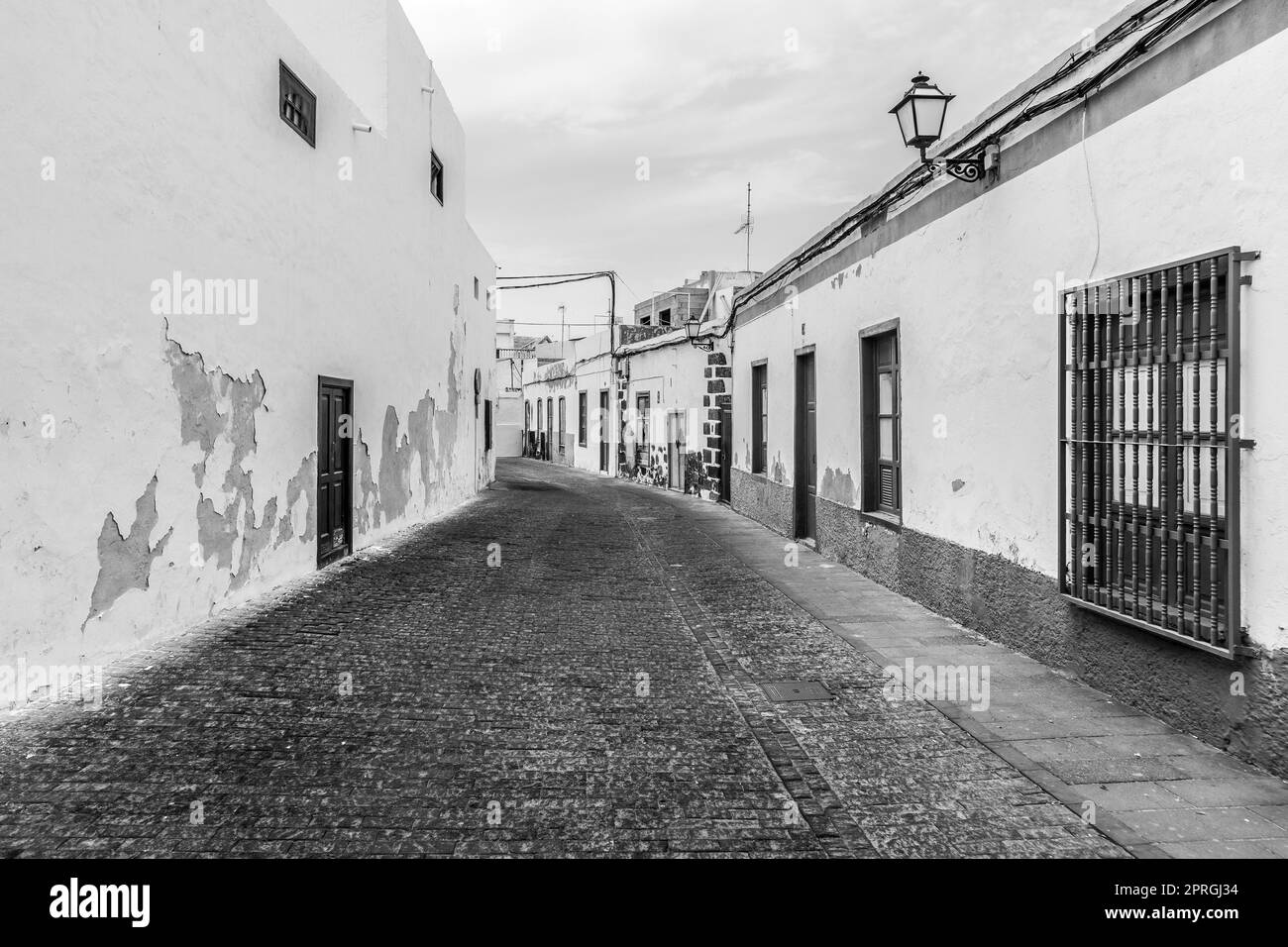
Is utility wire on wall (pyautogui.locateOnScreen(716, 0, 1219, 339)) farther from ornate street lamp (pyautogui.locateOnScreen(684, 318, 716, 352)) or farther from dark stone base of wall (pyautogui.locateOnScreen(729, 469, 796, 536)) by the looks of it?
ornate street lamp (pyautogui.locateOnScreen(684, 318, 716, 352))

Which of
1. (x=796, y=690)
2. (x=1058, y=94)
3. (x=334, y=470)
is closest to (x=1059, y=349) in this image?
(x=1058, y=94)

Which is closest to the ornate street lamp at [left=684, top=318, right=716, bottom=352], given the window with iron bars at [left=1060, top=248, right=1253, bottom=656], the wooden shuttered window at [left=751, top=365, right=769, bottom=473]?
the wooden shuttered window at [left=751, top=365, right=769, bottom=473]

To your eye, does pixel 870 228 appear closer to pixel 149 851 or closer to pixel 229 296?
pixel 229 296

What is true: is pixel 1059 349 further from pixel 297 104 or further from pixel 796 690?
pixel 297 104

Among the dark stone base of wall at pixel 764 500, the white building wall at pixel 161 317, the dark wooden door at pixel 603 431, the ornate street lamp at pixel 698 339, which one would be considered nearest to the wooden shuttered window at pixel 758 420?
the dark stone base of wall at pixel 764 500

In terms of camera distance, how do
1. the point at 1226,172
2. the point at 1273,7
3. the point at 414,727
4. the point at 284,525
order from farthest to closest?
the point at 284,525, the point at 414,727, the point at 1226,172, the point at 1273,7

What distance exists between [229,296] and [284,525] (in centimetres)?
209

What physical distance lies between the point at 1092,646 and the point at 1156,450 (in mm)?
1232

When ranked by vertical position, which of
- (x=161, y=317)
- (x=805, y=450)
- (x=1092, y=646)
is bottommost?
(x=1092, y=646)

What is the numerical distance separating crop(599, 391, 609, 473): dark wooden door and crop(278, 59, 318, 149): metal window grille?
18.3 metres

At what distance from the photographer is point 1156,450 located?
445 cm

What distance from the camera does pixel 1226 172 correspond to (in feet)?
13.0

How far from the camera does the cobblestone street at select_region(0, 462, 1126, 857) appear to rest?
10.5ft
